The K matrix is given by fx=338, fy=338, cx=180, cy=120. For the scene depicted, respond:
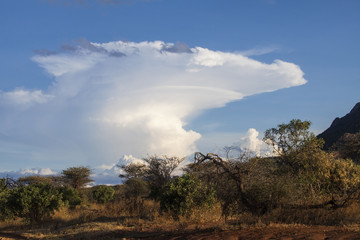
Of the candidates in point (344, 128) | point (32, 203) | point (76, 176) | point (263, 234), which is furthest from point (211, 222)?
point (344, 128)

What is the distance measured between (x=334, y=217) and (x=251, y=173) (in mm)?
3321

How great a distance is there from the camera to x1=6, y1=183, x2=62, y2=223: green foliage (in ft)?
56.6

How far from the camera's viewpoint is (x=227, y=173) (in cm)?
1383

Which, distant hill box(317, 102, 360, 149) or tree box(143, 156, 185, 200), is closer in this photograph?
tree box(143, 156, 185, 200)

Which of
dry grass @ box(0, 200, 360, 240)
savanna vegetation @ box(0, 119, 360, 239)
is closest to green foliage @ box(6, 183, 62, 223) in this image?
savanna vegetation @ box(0, 119, 360, 239)

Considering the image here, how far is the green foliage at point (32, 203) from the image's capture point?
56.6 feet

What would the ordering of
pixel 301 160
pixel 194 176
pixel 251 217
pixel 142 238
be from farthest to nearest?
pixel 301 160 < pixel 194 176 < pixel 251 217 < pixel 142 238

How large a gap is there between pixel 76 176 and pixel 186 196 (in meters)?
31.5

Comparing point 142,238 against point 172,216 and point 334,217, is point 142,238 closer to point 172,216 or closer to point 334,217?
point 172,216

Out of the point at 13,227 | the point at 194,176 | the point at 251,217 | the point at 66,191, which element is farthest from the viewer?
the point at 66,191

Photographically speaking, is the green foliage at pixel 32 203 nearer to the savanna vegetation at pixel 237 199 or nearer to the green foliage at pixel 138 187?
the savanna vegetation at pixel 237 199

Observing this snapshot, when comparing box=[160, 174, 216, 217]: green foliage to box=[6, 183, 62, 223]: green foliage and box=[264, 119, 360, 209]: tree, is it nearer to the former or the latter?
box=[264, 119, 360, 209]: tree

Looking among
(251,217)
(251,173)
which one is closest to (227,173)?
(251,173)

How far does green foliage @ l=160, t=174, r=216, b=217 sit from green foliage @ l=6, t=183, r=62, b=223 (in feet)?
23.3
